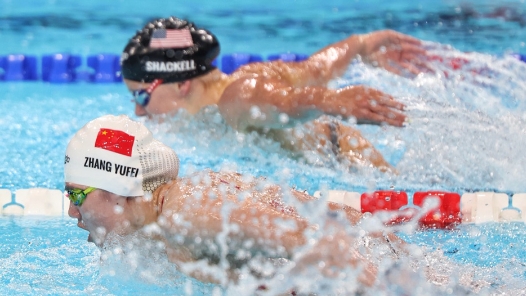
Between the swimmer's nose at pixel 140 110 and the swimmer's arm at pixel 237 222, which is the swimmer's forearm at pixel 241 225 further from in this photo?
the swimmer's nose at pixel 140 110

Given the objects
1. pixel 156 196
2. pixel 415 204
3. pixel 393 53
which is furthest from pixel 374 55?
pixel 156 196

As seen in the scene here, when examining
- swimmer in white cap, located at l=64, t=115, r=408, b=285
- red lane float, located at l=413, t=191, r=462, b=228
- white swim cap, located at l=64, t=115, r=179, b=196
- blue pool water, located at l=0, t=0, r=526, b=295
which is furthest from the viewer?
red lane float, located at l=413, t=191, r=462, b=228

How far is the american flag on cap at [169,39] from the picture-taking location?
367 centimetres

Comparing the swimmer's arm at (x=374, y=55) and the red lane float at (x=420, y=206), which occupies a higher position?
the swimmer's arm at (x=374, y=55)

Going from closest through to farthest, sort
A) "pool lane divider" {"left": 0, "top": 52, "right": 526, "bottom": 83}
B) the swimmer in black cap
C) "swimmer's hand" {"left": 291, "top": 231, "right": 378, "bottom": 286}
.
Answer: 1. "swimmer's hand" {"left": 291, "top": 231, "right": 378, "bottom": 286}
2. the swimmer in black cap
3. "pool lane divider" {"left": 0, "top": 52, "right": 526, "bottom": 83}

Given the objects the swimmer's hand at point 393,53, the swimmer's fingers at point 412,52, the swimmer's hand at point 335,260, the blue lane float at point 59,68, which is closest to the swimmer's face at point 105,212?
the swimmer's hand at point 335,260

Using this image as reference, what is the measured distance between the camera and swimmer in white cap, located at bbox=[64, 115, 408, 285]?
2.07m

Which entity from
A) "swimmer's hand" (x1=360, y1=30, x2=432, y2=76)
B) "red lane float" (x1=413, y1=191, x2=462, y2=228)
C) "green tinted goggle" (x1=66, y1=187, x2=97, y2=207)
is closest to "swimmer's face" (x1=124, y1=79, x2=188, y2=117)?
"swimmer's hand" (x1=360, y1=30, x2=432, y2=76)

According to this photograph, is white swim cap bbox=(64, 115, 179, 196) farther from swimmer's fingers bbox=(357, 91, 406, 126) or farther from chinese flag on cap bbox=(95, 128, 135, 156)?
swimmer's fingers bbox=(357, 91, 406, 126)

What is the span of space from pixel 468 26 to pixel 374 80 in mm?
2884

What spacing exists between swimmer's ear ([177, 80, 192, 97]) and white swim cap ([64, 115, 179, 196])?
4.43ft

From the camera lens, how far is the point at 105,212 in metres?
2.27

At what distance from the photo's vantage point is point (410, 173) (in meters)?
3.81

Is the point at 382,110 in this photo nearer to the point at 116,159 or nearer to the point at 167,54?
the point at 116,159
